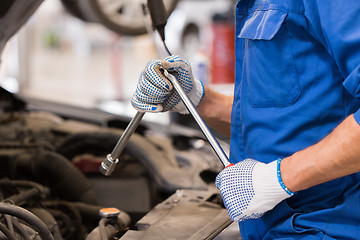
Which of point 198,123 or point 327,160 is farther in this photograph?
point 198,123

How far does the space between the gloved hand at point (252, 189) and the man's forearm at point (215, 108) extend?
392 mm

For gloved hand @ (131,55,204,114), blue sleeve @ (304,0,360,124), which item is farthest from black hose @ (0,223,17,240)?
blue sleeve @ (304,0,360,124)

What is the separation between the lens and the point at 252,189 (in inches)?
36.4

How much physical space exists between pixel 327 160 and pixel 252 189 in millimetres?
158

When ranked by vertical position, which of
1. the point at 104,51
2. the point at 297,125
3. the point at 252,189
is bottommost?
the point at 104,51

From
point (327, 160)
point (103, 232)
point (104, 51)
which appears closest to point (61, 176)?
point (103, 232)

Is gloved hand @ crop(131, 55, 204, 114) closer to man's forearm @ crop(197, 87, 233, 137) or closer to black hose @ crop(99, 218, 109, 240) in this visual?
man's forearm @ crop(197, 87, 233, 137)

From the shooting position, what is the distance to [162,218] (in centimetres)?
124

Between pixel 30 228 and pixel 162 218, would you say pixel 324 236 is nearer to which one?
pixel 162 218

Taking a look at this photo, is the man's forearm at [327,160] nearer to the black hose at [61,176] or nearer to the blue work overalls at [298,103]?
the blue work overalls at [298,103]

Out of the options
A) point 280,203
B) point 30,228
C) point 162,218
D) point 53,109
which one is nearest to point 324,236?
point 280,203

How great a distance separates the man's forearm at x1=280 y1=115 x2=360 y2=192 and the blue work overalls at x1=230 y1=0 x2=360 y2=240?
0.08 meters

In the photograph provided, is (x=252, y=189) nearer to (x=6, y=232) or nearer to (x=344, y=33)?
(x=344, y=33)

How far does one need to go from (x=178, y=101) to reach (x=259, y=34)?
364 mm
